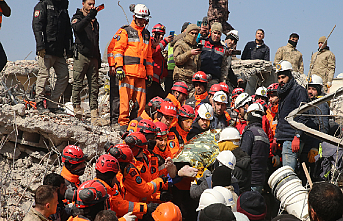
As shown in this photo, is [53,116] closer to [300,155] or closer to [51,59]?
[51,59]

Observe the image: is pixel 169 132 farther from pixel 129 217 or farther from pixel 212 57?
pixel 212 57

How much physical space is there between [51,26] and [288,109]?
15.2ft

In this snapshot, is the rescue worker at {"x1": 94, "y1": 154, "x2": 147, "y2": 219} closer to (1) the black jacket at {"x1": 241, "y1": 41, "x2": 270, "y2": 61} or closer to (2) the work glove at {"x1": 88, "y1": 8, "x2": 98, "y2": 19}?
(2) the work glove at {"x1": 88, "y1": 8, "x2": 98, "y2": 19}

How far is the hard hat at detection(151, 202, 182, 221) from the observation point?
4.37 meters

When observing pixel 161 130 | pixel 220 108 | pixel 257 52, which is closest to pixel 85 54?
pixel 220 108

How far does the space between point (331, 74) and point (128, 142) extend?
803 cm

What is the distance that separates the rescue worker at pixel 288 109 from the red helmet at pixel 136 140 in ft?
8.21

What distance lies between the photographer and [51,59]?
7.16m

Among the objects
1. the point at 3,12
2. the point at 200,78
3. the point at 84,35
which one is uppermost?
the point at 3,12

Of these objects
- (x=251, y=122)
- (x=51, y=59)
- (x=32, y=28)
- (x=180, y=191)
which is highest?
(x=32, y=28)

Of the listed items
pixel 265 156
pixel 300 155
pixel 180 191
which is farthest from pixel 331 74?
pixel 180 191

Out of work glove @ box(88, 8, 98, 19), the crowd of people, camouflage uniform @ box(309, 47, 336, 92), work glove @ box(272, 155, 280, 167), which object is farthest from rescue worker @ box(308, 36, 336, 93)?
work glove @ box(88, 8, 98, 19)

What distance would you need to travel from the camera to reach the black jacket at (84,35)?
7.31m

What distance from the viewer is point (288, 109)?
6.09 meters
